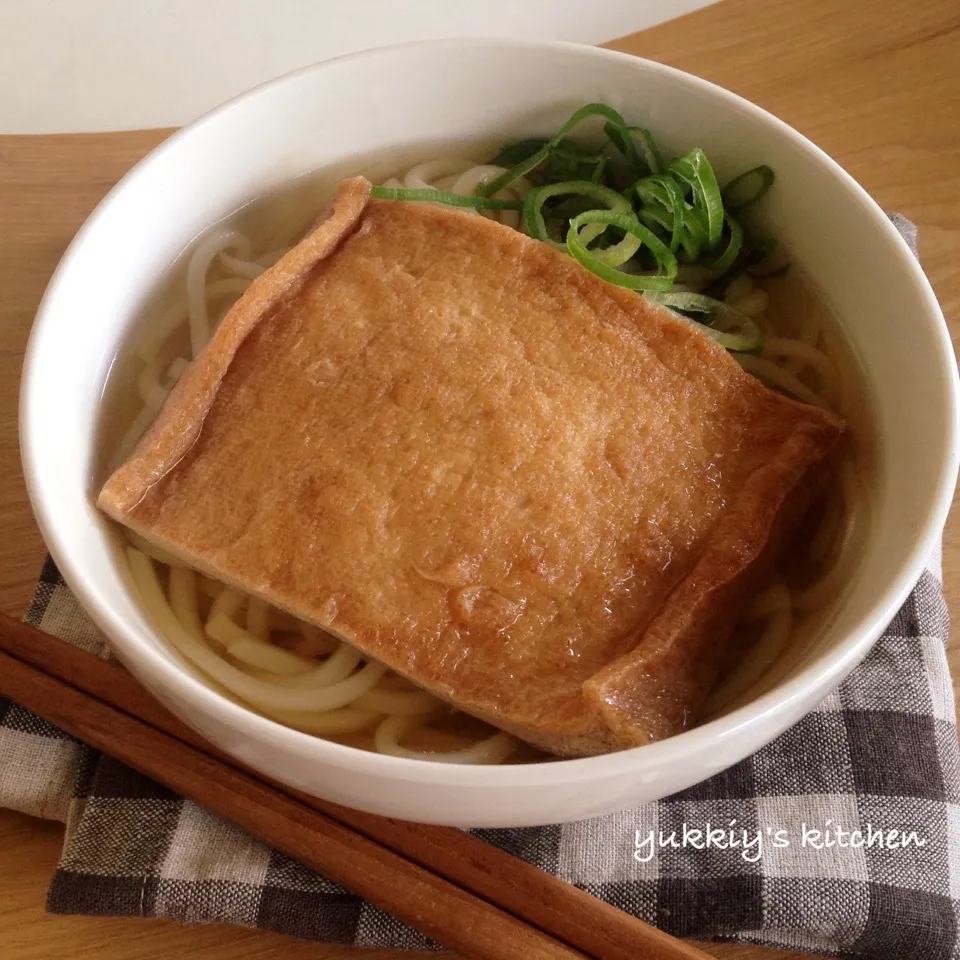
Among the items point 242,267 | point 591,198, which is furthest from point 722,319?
point 242,267

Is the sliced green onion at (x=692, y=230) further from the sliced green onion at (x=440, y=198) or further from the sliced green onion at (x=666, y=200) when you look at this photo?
the sliced green onion at (x=440, y=198)

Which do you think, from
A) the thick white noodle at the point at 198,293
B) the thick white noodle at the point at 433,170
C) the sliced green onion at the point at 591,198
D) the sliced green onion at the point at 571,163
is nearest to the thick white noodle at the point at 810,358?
the sliced green onion at the point at 591,198

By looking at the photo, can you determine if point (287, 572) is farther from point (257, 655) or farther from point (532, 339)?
point (532, 339)

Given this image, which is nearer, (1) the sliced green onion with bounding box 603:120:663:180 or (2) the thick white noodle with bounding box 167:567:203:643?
(2) the thick white noodle with bounding box 167:567:203:643

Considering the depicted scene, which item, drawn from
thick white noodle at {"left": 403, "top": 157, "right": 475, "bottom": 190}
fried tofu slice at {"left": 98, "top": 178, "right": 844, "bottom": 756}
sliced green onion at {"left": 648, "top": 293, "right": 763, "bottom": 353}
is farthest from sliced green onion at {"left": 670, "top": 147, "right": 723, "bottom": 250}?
thick white noodle at {"left": 403, "top": 157, "right": 475, "bottom": 190}

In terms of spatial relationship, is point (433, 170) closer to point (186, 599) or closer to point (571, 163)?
point (571, 163)

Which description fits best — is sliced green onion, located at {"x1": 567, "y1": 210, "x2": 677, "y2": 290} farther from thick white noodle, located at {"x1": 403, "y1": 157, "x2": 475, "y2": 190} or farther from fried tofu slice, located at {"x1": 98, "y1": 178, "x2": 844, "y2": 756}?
thick white noodle, located at {"x1": 403, "y1": 157, "x2": 475, "y2": 190}
